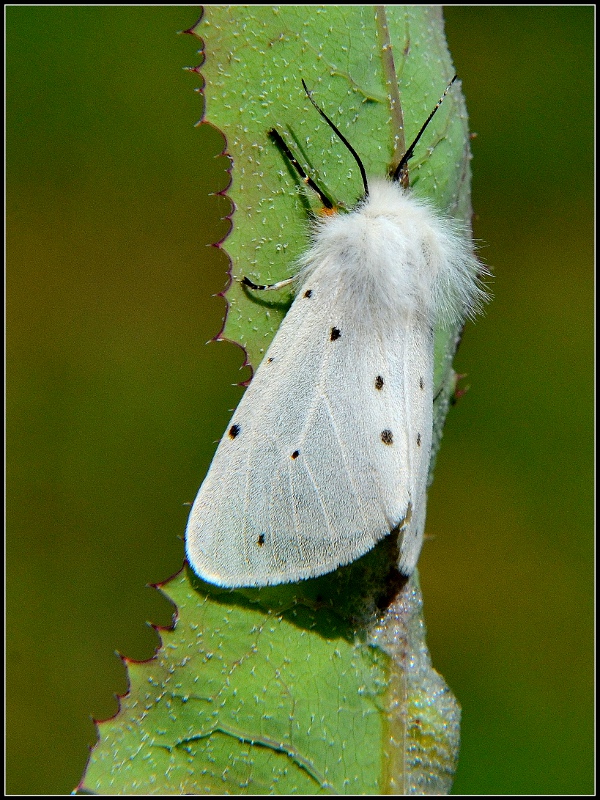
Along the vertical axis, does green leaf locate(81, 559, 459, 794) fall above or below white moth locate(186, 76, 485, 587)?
below

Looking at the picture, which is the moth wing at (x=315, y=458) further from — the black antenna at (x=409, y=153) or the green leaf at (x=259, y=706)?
the black antenna at (x=409, y=153)

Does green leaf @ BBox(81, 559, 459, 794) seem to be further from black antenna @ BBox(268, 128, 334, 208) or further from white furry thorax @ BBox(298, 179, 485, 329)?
black antenna @ BBox(268, 128, 334, 208)

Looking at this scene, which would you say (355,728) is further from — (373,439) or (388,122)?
(388,122)

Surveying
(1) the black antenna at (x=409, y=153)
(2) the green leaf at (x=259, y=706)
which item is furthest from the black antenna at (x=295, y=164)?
(2) the green leaf at (x=259, y=706)

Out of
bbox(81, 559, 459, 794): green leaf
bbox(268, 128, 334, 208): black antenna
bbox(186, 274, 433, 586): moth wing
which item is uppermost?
bbox(268, 128, 334, 208): black antenna

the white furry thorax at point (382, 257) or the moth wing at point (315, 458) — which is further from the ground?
the white furry thorax at point (382, 257)

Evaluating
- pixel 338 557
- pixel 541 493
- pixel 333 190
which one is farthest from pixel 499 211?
pixel 338 557

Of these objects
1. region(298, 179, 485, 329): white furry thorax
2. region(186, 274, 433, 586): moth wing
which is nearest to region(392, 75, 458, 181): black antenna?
region(298, 179, 485, 329): white furry thorax
